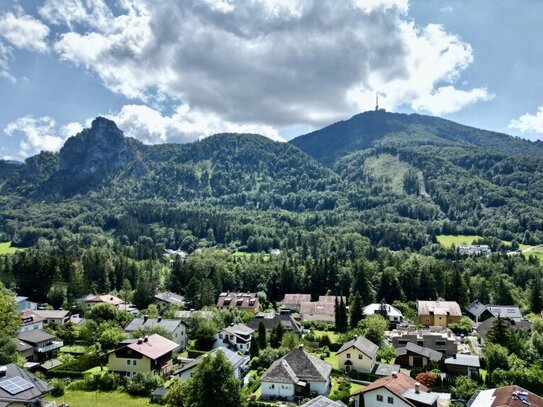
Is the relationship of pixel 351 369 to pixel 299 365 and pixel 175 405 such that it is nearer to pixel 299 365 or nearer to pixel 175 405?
pixel 299 365

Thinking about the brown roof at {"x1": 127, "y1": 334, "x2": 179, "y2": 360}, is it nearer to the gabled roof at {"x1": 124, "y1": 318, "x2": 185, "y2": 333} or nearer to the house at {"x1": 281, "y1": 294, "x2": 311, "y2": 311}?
the gabled roof at {"x1": 124, "y1": 318, "x2": 185, "y2": 333}

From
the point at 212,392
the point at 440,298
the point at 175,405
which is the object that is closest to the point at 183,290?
the point at 440,298

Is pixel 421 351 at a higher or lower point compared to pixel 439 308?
higher

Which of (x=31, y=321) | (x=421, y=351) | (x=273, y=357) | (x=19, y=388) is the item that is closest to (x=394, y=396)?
(x=273, y=357)

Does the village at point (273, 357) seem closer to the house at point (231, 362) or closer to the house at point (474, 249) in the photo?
the house at point (231, 362)

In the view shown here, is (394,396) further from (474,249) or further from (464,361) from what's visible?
(474,249)

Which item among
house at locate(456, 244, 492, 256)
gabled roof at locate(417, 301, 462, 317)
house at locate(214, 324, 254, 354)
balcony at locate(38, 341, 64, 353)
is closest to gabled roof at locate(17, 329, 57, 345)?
balcony at locate(38, 341, 64, 353)
